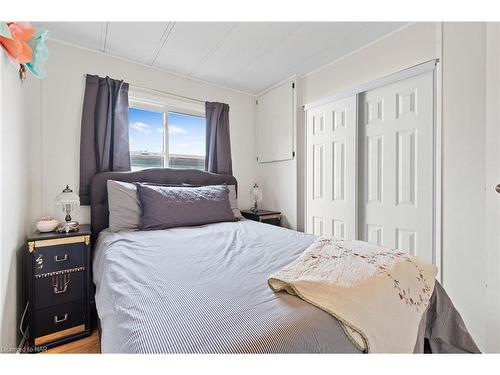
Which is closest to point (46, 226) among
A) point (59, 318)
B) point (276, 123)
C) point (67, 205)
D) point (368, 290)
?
point (67, 205)

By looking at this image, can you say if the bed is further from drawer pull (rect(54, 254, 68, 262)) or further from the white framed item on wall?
the white framed item on wall

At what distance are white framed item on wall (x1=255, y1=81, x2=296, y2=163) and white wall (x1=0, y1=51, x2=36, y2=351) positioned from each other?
2431 millimetres

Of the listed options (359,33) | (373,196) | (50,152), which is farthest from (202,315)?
(359,33)

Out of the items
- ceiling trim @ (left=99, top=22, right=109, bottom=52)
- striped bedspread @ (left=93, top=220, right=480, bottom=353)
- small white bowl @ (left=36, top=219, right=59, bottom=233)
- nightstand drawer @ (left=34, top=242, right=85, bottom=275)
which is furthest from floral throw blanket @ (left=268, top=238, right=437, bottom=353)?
ceiling trim @ (left=99, top=22, right=109, bottom=52)

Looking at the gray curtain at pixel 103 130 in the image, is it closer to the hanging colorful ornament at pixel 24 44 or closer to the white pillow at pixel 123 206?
the white pillow at pixel 123 206

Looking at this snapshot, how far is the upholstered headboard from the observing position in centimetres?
209

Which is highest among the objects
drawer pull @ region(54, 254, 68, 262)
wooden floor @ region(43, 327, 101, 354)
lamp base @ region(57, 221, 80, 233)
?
lamp base @ region(57, 221, 80, 233)

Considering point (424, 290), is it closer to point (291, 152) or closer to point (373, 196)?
point (373, 196)

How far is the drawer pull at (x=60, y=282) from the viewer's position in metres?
1.58

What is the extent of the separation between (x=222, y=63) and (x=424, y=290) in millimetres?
2517

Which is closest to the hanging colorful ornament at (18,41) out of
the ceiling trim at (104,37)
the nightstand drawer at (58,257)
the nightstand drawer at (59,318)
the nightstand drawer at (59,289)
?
the ceiling trim at (104,37)

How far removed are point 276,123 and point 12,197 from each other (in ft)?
8.56

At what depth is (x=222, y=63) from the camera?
244cm

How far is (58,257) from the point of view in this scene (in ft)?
5.25
